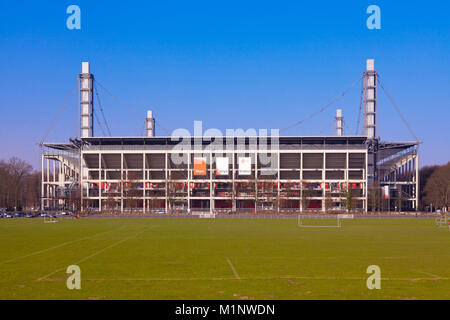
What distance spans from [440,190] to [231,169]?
204ft

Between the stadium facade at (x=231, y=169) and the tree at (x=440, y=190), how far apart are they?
5.45 meters

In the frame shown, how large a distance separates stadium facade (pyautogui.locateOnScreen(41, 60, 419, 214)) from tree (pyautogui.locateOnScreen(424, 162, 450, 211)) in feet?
17.9

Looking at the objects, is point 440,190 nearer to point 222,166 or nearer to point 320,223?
point 222,166

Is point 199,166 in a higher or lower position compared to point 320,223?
higher

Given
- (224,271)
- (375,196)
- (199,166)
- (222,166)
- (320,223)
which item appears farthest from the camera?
(222,166)

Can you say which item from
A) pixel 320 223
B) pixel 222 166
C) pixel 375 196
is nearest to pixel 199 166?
pixel 222 166

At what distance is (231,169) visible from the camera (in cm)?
13550

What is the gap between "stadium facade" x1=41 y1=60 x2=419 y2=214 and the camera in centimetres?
13012

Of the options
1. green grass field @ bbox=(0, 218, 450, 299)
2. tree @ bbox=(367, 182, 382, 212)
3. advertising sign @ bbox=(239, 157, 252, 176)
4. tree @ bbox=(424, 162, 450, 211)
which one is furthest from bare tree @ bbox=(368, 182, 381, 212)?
green grass field @ bbox=(0, 218, 450, 299)

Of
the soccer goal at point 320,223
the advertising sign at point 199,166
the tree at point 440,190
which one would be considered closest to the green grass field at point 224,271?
the soccer goal at point 320,223

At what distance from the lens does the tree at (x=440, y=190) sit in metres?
131

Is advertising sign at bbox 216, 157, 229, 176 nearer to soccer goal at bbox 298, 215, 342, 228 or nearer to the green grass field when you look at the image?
soccer goal at bbox 298, 215, 342, 228

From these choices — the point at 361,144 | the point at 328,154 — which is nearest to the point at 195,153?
the point at 328,154
